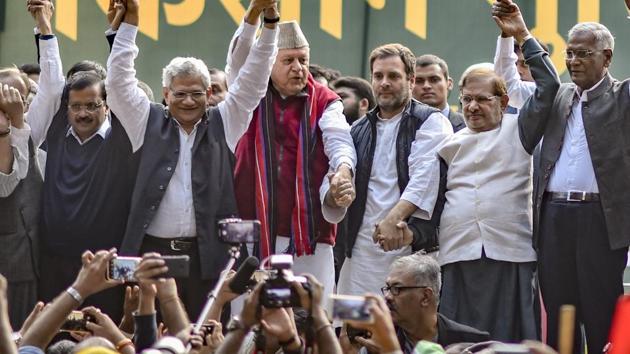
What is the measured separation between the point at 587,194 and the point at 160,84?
340cm

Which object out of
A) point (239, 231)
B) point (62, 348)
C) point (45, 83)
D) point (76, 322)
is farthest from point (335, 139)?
point (62, 348)

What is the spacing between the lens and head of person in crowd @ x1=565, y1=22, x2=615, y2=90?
712 centimetres

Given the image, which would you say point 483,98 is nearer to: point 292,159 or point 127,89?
point 292,159

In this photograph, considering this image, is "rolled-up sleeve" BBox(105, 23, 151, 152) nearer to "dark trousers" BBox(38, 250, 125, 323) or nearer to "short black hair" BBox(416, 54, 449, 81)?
"dark trousers" BBox(38, 250, 125, 323)

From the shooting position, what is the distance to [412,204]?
7379 millimetres

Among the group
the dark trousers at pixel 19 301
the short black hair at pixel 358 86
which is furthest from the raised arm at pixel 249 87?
the short black hair at pixel 358 86

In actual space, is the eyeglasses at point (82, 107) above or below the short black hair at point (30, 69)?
below

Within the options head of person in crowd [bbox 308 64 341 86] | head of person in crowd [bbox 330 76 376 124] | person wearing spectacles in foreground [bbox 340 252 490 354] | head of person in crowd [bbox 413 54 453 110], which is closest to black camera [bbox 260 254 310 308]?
person wearing spectacles in foreground [bbox 340 252 490 354]

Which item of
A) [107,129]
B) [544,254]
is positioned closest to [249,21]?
[107,129]

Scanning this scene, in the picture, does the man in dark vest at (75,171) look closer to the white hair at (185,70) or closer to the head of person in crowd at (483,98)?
the white hair at (185,70)

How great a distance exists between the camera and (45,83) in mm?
7422

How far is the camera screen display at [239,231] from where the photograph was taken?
17.2ft

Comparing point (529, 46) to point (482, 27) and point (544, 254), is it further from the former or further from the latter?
point (482, 27)

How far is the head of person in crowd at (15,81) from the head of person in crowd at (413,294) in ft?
7.44
